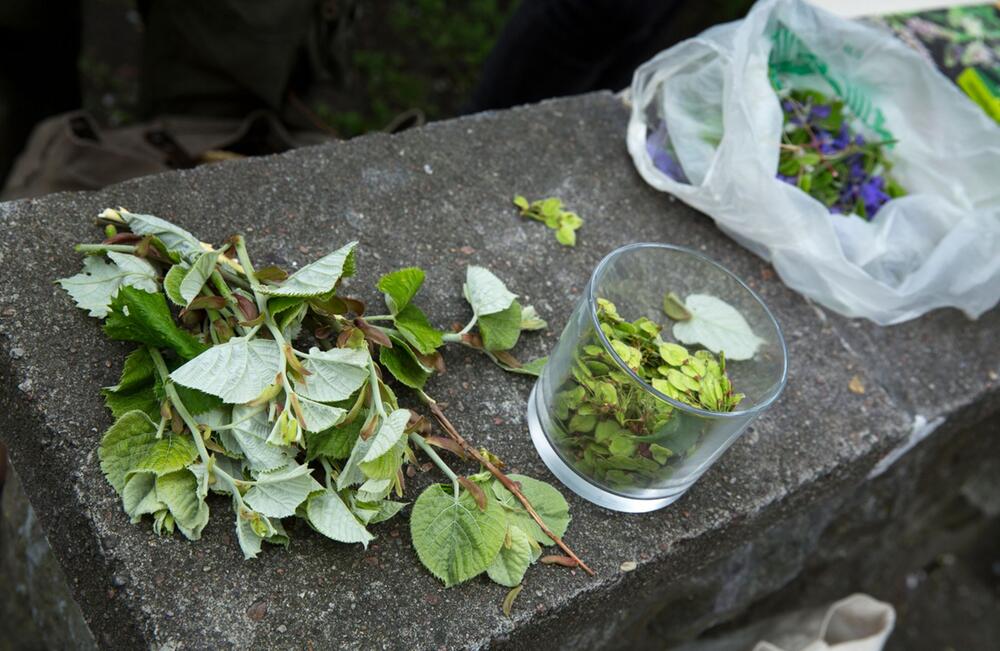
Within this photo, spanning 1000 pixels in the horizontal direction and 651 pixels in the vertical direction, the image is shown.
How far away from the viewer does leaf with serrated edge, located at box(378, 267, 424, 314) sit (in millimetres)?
1303

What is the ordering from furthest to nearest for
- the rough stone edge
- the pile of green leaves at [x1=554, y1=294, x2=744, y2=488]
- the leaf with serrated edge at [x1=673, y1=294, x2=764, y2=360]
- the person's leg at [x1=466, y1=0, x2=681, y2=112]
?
the person's leg at [x1=466, y1=0, x2=681, y2=112] < the leaf with serrated edge at [x1=673, y1=294, x2=764, y2=360] < the pile of green leaves at [x1=554, y1=294, x2=744, y2=488] < the rough stone edge

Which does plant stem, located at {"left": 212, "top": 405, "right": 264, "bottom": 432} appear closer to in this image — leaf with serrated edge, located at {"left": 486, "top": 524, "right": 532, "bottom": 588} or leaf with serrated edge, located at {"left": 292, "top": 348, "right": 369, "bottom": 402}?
leaf with serrated edge, located at {"left": 292, "top": 348, "right": 369, "bottom": 402}

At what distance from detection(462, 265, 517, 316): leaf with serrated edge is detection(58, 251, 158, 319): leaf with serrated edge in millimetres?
460

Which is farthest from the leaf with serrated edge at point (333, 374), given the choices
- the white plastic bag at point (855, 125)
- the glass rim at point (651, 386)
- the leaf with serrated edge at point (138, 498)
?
the white plastic bag at point (855, 125)

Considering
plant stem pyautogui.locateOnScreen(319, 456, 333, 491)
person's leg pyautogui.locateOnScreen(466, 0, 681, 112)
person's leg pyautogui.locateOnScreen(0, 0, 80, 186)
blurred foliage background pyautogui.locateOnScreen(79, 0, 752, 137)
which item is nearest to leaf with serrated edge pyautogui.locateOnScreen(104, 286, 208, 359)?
plant stem pyautogui.locateOnScreen(319, 456, 333, 491)

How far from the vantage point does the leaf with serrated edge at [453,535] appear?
1158 mm

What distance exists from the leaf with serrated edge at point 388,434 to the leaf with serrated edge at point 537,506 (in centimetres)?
19

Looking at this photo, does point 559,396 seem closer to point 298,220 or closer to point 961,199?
point 298,220

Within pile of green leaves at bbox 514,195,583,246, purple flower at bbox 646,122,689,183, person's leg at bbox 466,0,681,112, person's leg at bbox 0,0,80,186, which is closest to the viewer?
pile of green leaves at bbox 514,195,583,246

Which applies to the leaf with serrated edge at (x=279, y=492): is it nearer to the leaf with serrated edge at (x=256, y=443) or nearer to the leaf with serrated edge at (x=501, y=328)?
the leaf with serrated edge at (x=256, y=443)

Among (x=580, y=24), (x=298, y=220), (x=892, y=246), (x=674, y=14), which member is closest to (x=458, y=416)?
(x=298, y=220)

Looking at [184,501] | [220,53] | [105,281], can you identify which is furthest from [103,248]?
[220,53]

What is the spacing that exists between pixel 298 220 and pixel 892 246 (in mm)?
1170

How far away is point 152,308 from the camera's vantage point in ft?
3.81
